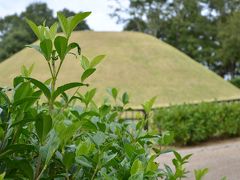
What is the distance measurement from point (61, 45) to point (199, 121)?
9.76m

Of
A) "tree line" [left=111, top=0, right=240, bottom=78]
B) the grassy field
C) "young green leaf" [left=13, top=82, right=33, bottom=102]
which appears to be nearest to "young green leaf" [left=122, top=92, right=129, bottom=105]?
"young green leaf" [left=13, top=82, right=33, bottom=102]

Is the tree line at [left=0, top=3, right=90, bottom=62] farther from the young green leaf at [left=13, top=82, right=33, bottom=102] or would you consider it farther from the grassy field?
the young green leaf at [left=13, top=82, right=33, bottom=102]

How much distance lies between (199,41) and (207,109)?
4281cm

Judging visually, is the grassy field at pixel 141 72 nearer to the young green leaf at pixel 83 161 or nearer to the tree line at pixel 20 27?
the tree line at pixel 20 27

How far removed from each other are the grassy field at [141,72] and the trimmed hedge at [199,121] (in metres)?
14.6

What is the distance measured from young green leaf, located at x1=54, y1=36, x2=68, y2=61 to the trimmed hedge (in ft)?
30.8

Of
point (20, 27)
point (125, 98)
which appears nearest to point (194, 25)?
point (20, 27)

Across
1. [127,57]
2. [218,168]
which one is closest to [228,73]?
[127,57]

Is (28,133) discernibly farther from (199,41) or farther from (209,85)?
(199,41)

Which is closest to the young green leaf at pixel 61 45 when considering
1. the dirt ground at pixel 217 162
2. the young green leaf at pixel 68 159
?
the young green leaf at pixel 68 159

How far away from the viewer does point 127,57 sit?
109 ft

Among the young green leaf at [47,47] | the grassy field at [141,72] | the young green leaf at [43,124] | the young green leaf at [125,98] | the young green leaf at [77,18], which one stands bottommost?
the grassy field at [141,72]

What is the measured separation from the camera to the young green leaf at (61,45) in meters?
1.09

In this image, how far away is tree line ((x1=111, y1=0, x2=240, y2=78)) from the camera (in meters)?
51.4
